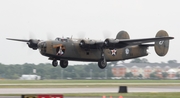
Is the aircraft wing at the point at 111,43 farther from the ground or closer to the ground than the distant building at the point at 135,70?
farther from the ground

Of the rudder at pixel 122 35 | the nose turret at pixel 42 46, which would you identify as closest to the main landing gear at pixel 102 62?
the rudder at pixel 122 35

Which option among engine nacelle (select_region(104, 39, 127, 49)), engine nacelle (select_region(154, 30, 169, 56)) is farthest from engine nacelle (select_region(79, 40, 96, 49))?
engine nacelle (select_region(154, 30, 169, 56))

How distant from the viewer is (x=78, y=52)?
53.2 metres

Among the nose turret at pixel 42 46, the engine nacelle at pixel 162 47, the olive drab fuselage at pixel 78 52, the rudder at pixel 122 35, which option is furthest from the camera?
the rudder at pixel 122 35

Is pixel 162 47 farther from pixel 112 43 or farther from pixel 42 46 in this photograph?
pixel 42 46

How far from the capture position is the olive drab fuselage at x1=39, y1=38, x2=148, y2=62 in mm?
50625

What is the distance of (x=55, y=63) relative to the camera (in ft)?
173

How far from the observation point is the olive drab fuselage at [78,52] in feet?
166

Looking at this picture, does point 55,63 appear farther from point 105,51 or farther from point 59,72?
point 59,72

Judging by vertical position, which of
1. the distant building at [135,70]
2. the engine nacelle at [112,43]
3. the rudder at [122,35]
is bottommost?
the distant building at [135,70]

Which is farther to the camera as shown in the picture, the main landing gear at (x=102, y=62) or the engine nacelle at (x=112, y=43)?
the main landing gear at (x=102, y=62)

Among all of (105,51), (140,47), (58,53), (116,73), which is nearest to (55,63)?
(58,53)

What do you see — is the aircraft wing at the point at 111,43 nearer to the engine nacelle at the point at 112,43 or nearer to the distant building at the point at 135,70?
the engine nacelle at the point at 112,43

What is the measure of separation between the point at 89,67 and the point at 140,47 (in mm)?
81754
